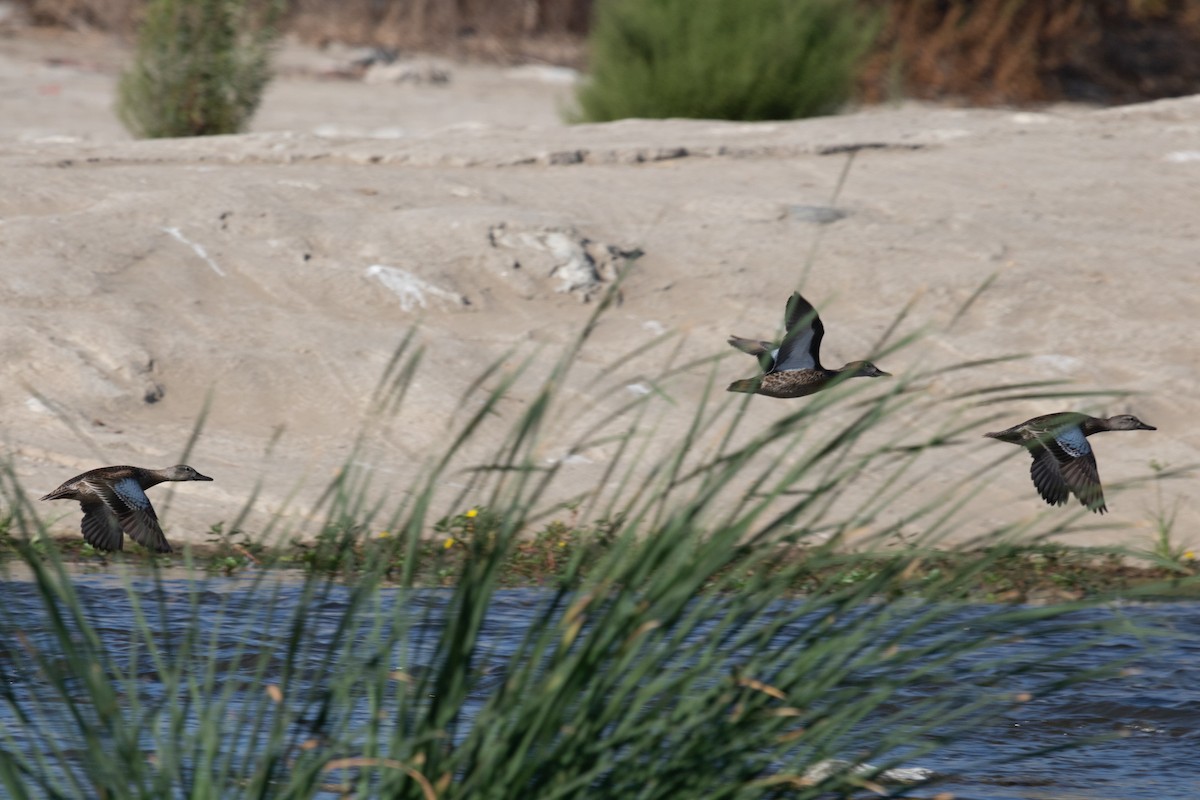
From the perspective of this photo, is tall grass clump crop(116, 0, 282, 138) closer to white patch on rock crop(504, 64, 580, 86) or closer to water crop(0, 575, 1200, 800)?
water crop(0, 575, 1200, 800)

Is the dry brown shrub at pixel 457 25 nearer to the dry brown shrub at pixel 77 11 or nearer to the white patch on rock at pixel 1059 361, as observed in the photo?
the dry brown shrub at pixel 77 11

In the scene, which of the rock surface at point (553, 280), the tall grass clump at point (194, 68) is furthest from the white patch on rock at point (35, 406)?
the tall grass clump at point (194, 68)

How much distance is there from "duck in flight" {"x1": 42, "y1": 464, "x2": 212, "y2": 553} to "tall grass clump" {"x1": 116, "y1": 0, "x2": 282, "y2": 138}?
5.94 meters

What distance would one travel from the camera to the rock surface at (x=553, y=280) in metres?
6.47

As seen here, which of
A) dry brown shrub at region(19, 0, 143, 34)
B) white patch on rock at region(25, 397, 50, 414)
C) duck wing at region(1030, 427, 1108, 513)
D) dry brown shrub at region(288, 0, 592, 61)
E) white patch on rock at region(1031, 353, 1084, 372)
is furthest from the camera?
dry brown shrub at region(288, 0, 592, 61)

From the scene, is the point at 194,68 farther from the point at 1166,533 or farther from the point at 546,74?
the point at 546,74

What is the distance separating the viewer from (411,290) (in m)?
7.54

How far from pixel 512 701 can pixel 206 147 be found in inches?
281

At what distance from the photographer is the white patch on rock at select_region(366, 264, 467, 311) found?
7516 mm

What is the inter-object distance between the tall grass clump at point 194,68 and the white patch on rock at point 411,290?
11.4 ft

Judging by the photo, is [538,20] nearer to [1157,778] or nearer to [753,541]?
[1157,778]

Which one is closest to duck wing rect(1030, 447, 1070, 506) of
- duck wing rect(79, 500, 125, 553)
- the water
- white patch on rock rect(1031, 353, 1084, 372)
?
the water

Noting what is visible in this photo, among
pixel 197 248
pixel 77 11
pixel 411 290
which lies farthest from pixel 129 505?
pixel 77 11

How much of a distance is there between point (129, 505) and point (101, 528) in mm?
95
